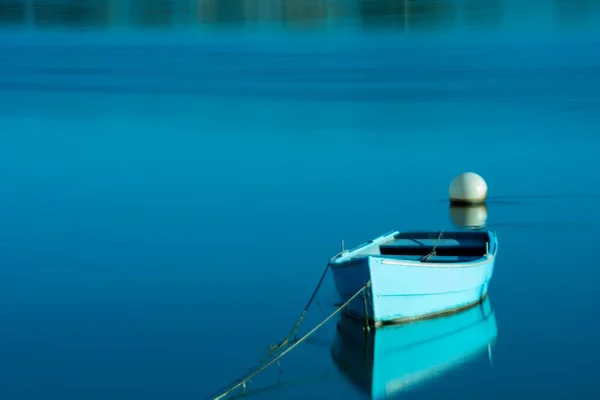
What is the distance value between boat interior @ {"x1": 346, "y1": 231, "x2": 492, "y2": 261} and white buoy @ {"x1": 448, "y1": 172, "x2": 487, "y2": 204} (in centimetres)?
338

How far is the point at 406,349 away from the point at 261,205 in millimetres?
5724

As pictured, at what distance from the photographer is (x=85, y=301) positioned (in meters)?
10.9

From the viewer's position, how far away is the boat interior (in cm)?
1087

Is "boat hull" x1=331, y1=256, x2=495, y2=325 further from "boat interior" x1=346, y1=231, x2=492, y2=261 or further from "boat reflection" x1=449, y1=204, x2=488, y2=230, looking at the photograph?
"boat reflection" x1=449, y1=204, x2=488, y2=230

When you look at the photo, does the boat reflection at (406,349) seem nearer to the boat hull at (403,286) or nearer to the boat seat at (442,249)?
the boat hull at (403,286)

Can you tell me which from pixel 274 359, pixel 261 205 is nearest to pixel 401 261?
pixel 274 359

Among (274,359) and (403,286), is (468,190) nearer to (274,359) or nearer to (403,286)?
(403,286)

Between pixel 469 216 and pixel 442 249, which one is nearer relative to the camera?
pixel 442 249

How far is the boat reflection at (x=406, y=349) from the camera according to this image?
9094mm

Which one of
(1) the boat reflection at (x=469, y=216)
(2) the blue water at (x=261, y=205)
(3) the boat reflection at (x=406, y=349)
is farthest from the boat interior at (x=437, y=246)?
(1) the boat reflection at (x=469, y=216)

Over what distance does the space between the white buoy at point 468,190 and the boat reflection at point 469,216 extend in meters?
0.08

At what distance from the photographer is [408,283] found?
31.8 ft

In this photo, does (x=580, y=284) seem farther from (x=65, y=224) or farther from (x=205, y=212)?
(x=65, y=224)

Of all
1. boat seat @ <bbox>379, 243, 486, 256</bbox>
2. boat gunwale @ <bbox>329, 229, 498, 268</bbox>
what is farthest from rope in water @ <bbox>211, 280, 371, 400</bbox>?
boat seat @ <bbox>379, 243, 486, 256</bbox>
